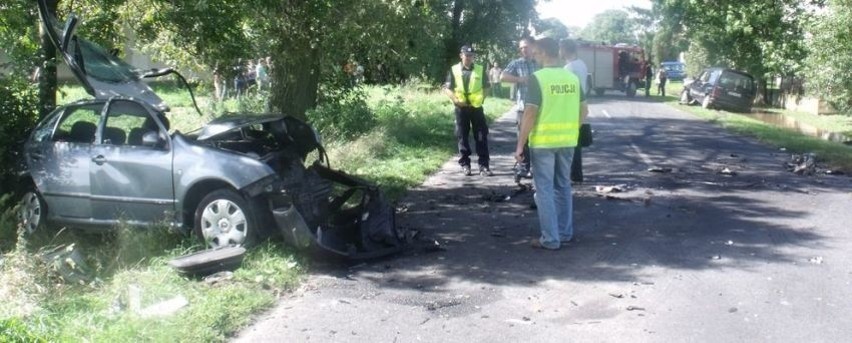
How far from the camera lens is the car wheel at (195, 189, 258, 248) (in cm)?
703

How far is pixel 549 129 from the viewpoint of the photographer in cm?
735

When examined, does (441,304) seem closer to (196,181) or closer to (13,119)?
(196,181)

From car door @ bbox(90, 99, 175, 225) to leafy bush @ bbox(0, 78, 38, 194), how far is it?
4.10 feet

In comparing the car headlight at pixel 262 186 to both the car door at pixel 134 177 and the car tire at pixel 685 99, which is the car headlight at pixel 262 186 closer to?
the car door at pixel 134 177

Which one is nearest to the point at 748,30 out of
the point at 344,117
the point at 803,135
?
the point at 803,135

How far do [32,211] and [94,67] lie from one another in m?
2.14

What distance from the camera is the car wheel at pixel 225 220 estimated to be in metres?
7.03

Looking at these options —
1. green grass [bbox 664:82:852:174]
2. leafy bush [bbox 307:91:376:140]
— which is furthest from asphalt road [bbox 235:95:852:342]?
leafy bush [bbox 307:91:376:140]

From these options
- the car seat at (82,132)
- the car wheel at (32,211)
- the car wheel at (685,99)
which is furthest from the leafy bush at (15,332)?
the car wheel at (685,99)

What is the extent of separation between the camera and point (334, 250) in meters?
6.91

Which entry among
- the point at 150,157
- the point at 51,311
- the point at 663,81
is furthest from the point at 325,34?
the point at 663,81

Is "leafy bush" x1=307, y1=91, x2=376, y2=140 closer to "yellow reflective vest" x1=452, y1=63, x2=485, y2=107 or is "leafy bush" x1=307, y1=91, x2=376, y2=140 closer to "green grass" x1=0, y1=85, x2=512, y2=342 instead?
"yellow reflective vest" x1=452, y1=63, x2=485, y2=107

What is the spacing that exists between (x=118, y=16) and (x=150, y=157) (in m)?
4.19

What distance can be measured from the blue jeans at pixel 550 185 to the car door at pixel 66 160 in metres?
4.03
